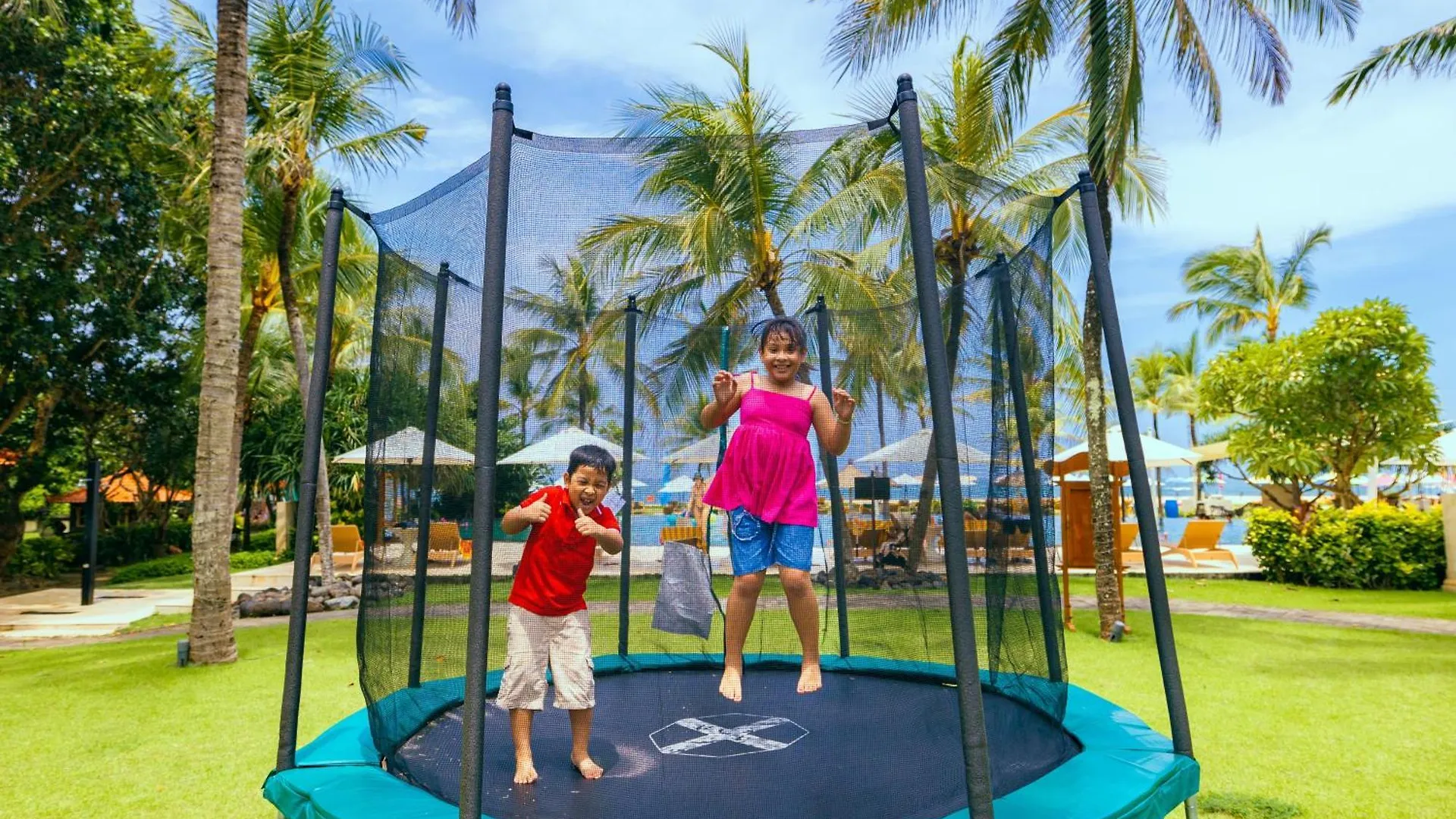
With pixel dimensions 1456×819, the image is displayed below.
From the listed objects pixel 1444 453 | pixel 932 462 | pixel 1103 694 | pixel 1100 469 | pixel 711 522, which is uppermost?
pixel 1444 453

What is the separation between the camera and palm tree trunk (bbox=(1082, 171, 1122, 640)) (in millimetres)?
6410

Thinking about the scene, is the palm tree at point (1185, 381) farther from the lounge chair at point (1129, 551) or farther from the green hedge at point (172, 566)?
A: the green hedge at point (172, 566)

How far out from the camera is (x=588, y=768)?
2518 mm

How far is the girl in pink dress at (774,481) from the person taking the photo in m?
2.39

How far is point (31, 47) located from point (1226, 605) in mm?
13150

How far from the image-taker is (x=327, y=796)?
233 centimetres

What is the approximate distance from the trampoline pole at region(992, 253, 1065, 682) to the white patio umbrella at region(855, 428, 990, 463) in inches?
5.5

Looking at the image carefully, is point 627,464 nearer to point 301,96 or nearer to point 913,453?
point 913,453

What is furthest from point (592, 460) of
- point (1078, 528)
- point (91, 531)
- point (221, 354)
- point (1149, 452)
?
point (91, 531)

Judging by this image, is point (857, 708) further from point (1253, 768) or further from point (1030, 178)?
point (1030, 178)

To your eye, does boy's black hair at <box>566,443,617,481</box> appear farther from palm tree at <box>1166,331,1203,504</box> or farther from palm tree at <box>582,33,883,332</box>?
palm tree at <box>1166,331,1203,504</box>

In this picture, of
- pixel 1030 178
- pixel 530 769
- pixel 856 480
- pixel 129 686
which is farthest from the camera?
pixel 1030 178

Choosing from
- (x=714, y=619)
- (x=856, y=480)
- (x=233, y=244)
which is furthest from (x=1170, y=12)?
(x=233, y=244)

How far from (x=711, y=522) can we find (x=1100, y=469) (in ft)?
14.0
